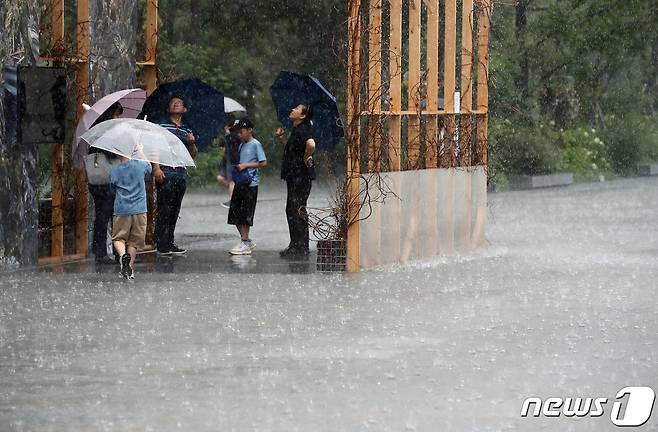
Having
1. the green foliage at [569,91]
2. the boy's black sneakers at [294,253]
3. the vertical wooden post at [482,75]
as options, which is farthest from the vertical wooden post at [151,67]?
the green foliage at [569,91]

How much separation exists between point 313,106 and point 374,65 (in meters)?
2.48

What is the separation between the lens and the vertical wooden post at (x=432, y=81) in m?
19.0

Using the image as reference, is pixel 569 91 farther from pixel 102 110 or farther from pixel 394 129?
pixel 102 110

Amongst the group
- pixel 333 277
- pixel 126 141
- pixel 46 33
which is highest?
pixel 46 33

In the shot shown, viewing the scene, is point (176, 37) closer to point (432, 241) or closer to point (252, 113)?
point (252, 113)

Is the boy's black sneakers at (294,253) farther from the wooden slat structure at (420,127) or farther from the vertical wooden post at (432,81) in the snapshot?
the vertical wooden post at (432,81)

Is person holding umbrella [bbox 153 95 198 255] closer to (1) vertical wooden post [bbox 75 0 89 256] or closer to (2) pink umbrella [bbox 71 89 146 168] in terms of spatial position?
(2) pink umbrella [bbox 71 89 146 168]

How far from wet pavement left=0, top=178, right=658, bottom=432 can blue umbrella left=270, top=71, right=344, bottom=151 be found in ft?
5.02

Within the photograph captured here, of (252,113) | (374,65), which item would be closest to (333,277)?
(374,65)

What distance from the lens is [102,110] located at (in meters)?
17.9

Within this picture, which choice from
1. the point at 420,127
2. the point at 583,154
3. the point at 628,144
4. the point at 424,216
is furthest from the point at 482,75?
the point at 628,144

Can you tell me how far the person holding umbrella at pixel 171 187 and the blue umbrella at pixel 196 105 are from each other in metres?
0.21

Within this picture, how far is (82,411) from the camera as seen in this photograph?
9.30 metres

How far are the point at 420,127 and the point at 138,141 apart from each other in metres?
4.03
